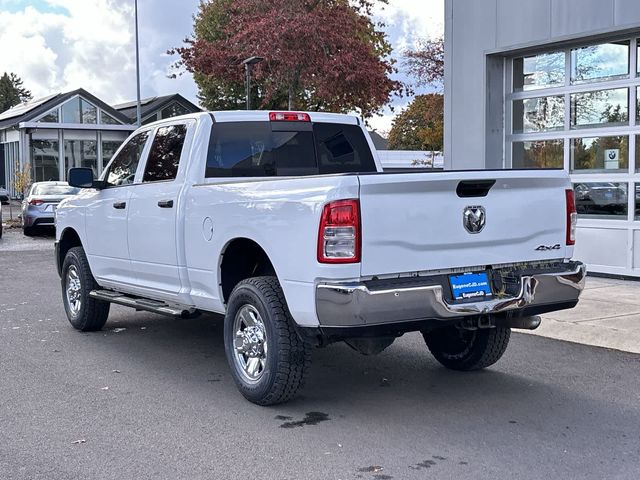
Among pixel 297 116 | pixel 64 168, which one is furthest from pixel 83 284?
pixel 64 168

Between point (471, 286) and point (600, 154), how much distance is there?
7.03 m

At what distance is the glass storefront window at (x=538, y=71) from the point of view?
11727mm

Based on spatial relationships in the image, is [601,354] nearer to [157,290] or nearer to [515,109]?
[157,290]

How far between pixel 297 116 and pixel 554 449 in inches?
145

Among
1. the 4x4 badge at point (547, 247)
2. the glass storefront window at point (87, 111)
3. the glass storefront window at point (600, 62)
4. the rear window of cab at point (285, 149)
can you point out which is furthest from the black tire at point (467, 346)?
the glass storefront window at point (87, 111)

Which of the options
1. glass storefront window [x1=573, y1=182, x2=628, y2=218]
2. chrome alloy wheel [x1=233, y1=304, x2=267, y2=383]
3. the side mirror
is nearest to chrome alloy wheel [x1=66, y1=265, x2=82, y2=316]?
the side mirror

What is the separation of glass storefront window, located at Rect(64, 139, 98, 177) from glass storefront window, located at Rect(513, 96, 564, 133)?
31131 mm

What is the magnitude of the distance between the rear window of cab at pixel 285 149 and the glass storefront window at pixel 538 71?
552 cm

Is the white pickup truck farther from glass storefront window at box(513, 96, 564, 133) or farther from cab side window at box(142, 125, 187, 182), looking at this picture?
glass storefront window at box(513, 96, 564, 133)

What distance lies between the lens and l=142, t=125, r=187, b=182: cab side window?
675cm

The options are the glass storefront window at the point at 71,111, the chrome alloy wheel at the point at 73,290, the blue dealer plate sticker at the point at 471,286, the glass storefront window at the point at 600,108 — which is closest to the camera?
the blue dealer plate sticker at the point at 471,286

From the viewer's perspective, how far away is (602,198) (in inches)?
442

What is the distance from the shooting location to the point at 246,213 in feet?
17.8

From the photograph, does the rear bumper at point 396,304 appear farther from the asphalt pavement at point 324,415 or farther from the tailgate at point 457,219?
the asphalt pavement at point 324,415
